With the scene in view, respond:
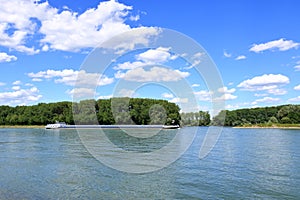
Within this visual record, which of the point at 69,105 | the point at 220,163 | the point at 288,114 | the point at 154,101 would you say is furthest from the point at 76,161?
the point at 288,114

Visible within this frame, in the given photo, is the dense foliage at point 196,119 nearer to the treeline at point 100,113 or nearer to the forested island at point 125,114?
the forested island at point 125,114

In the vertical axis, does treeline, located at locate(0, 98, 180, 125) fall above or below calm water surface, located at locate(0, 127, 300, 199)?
above

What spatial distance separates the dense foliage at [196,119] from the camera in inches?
5397

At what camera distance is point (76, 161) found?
27.3 m

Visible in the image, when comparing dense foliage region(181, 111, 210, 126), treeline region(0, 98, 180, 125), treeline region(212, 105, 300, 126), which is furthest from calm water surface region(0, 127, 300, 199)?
treeline region(212, 105, 300, 126)

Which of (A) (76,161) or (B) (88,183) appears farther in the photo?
(A) (76,161)

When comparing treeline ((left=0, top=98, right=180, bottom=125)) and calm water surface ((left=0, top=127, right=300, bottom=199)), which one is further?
treeline ((left=0, top=98, right=180, bottom=125))

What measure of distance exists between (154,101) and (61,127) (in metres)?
36.5

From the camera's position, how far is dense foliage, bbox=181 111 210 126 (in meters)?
137

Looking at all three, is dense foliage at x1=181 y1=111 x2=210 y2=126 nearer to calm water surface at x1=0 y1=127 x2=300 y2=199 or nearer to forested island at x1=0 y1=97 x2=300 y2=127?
forested island at x1=0 y1=97 x2=300 y2=127

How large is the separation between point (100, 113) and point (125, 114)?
11.8 m

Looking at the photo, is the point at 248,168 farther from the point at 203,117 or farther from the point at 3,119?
the point at 3,119

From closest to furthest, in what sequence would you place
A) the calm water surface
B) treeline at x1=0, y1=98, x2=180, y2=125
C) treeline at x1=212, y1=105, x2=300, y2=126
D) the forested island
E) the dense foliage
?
1. the calm water surface
2. treeline at x1=0, y1=98, x2=180, y2=125
3. the forested island
4. the dense foliage
5. treeline at x1=212, y1=105, x2=300, y2=126

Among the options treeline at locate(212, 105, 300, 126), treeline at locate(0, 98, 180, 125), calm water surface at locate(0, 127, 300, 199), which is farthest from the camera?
treeline at locate(212, 105, 300, 126)
